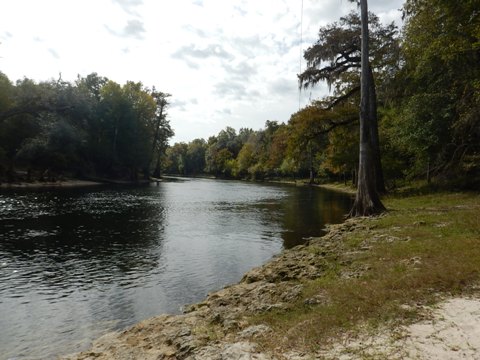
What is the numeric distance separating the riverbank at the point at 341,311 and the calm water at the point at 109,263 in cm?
152

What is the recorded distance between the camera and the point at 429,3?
1942cm

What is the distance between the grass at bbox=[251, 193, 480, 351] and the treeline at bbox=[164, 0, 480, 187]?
8700 mm

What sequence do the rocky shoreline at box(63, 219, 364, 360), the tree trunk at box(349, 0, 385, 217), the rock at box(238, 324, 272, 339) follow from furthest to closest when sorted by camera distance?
the tree trunk at box(349, 0, 385, 217) < the rock at box(238, 324, 272, 339) < the rocky shoreline at box(63, 219, 364, 360)

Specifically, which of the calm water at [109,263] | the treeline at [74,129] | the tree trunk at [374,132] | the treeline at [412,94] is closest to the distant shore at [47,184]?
the treeline at [74,129]

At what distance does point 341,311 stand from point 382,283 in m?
1.53

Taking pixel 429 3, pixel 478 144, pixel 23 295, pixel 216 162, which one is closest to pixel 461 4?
pixel 429 3

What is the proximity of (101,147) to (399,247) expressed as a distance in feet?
234

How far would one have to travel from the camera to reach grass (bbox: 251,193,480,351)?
20.0 feet

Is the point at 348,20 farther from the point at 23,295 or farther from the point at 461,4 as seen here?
the point at 23,295

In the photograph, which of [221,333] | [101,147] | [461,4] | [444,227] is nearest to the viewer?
[221,333]

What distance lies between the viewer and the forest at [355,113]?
1988cm

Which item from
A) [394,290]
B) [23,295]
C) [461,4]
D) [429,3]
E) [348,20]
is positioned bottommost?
[23,295]

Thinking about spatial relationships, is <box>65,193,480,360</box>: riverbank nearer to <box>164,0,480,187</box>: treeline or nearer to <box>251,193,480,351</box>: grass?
<box>251,193,480,351</box>: grass

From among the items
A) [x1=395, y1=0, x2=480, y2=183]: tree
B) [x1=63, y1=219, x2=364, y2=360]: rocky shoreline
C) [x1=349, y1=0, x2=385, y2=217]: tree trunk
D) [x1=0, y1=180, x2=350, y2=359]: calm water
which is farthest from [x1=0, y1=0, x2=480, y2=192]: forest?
[x1=63, y1=219, x2=364, y2=360]: rocky shoreline
